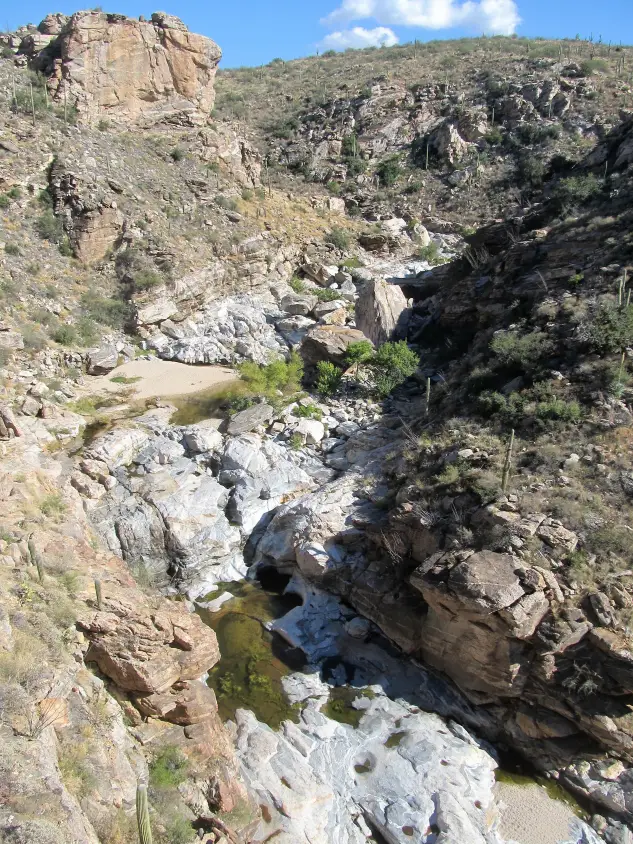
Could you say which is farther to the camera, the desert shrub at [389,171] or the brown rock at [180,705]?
the desert shrub at [389,171]

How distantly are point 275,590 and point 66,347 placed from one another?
536 inches

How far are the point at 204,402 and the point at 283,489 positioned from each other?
5.87 metres

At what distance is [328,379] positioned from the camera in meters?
20.5

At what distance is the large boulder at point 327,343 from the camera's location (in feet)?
71.1

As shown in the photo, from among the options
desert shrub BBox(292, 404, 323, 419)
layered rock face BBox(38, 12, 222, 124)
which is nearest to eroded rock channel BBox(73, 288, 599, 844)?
desert shrub BBox(292, 404, 323, 419)

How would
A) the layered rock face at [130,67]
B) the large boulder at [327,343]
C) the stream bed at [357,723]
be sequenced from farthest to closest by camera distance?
the layered rock face at [130,67] < the large boulder at [327,343] < the stream bed at [357,723]

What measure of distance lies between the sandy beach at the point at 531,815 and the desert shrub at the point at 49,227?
25.7 m

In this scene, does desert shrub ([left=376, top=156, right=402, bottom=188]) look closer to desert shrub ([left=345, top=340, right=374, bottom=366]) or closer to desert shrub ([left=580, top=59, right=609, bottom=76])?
desert shrub ([left=580, top=59, right=609, bottom=76])

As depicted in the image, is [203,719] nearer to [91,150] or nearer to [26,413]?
[26,413]

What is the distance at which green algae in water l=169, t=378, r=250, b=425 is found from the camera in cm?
1884

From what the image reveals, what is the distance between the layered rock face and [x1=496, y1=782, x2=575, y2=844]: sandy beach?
1325 inches

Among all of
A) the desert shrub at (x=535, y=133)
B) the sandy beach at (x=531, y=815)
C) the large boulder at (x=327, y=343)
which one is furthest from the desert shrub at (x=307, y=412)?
the desert shrub at (x=535, y=133)

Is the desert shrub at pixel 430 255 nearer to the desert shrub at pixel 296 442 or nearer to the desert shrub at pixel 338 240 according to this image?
the desert shrub at pixel 338 240

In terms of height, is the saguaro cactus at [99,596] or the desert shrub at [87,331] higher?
the desert shrub at [87,331]
